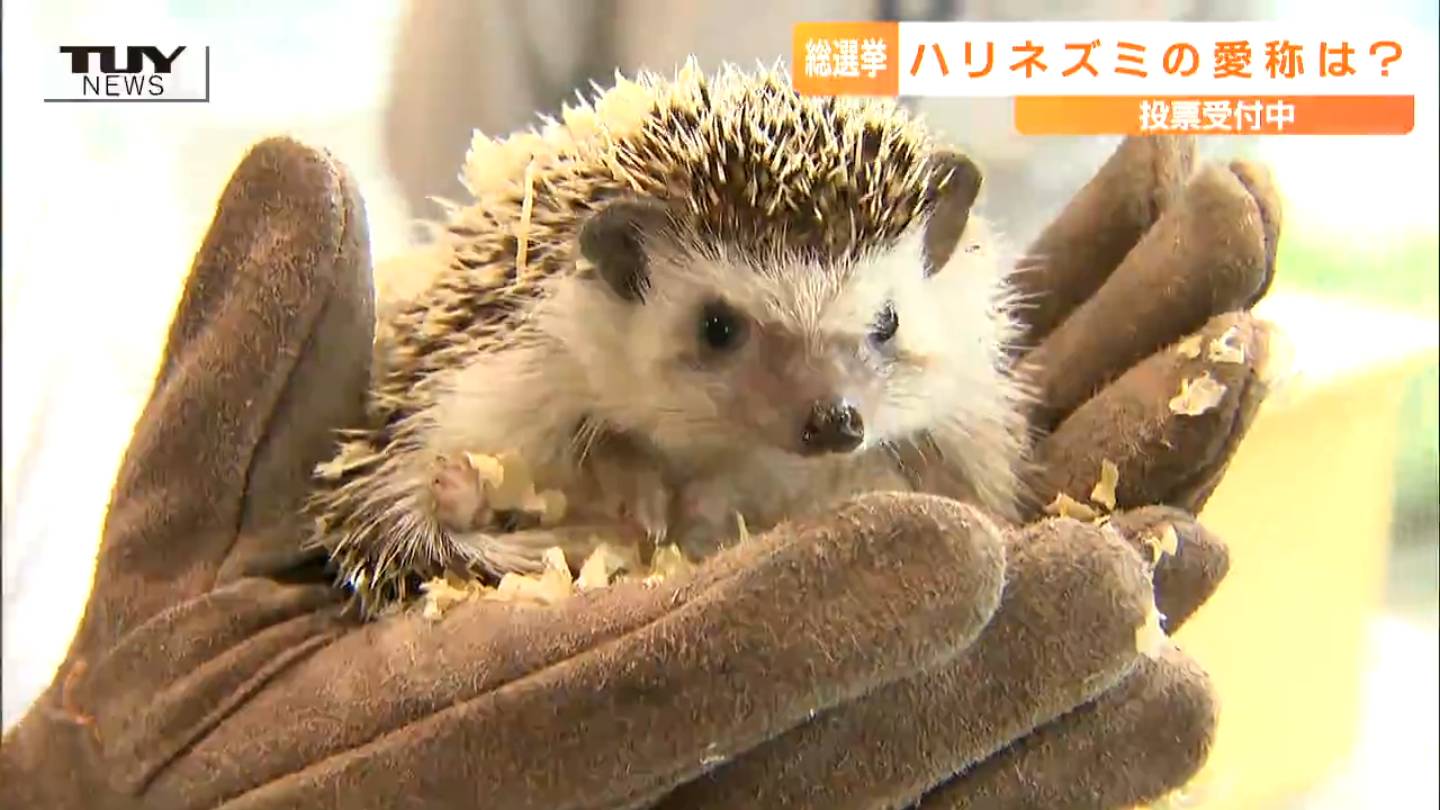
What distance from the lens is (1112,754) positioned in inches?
33.2

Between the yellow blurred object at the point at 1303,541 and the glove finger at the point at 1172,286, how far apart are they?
0.60 ft

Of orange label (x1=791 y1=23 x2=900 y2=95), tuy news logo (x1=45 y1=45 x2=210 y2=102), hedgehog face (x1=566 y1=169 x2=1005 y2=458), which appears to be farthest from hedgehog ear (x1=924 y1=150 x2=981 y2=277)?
tuy news logo (x1=45 y1=45 x2=210 y2=102)

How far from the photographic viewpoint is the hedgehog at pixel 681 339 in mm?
933

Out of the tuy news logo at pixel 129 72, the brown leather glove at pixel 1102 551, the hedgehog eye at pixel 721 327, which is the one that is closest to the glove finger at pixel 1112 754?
the brown leather glove at pixel 1102 551

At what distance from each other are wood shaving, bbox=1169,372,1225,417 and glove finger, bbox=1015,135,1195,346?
247 mm

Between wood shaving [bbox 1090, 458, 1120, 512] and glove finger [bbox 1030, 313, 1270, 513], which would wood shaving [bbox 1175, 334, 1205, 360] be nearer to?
glove finger [bbox 1030, 313, 1270, 513]

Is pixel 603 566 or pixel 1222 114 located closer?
pixel 603 566

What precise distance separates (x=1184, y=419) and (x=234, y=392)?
70 centimetres

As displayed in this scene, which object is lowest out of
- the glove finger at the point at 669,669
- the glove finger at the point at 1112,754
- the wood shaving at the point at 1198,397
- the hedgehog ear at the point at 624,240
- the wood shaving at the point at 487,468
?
the glove finger at the point at 1112,754

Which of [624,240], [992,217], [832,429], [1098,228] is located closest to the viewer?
[832,429]

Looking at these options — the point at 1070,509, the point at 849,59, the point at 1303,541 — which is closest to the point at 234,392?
the point at 849,59

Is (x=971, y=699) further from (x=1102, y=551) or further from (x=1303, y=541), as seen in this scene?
(x=1303, y=541)

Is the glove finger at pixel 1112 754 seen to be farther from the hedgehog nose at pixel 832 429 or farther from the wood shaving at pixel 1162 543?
the hedgehog nose at pixel 832 429

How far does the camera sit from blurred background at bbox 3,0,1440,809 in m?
1.24
